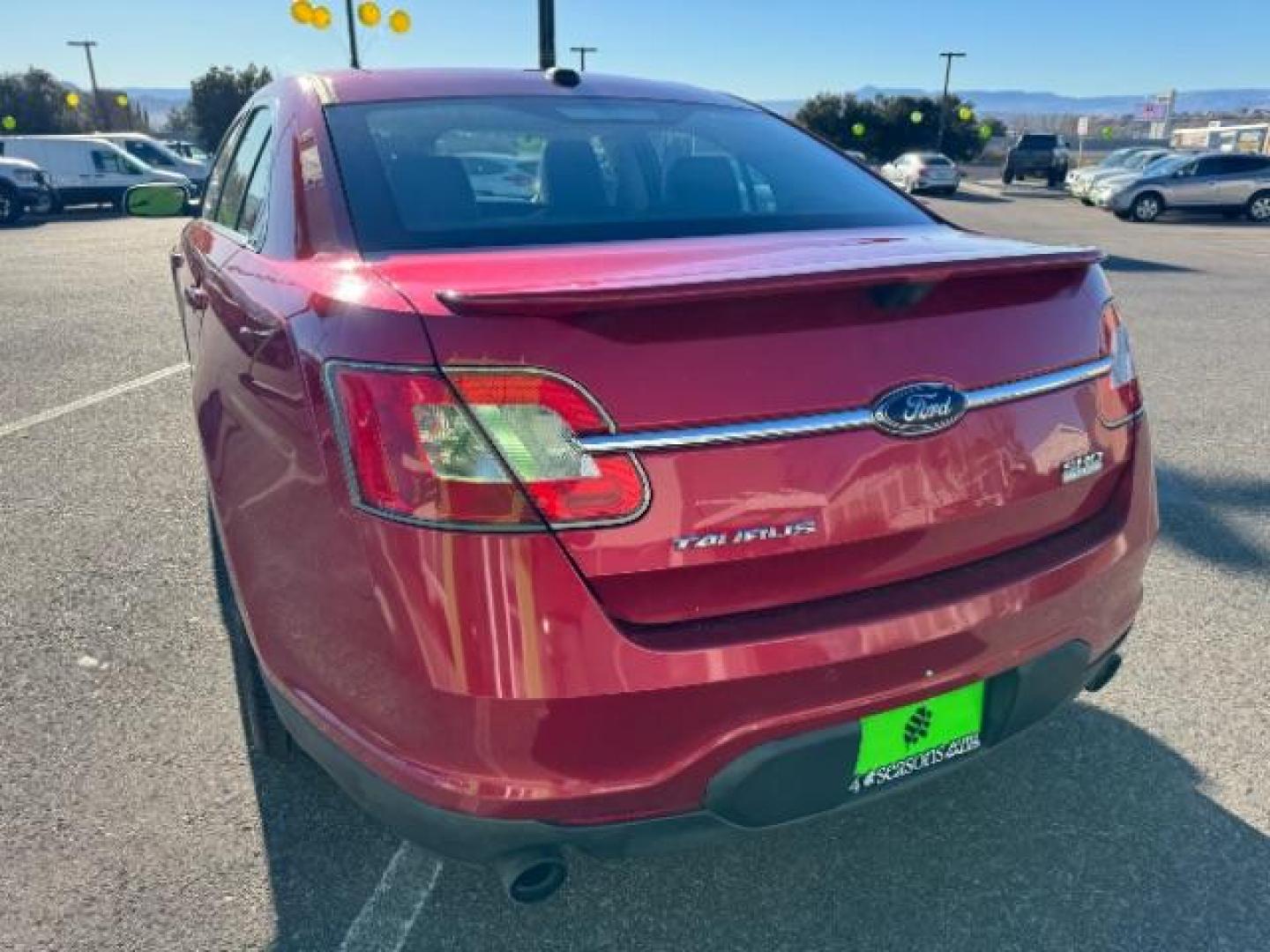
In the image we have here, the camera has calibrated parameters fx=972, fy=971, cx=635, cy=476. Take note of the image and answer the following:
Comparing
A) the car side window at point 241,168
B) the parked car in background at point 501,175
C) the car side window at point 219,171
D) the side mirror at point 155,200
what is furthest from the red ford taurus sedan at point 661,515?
the side mirror at point 155,200

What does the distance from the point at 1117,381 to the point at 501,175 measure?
1459mm

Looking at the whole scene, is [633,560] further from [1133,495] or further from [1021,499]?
[1133,495]

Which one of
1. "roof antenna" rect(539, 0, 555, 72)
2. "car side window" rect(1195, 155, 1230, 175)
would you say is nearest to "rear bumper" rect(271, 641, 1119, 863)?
"roof antenna" rect(539, 0, 555, 72)

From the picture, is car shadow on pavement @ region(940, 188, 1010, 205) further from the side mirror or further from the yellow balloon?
the side mirror

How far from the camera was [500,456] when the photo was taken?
1.36 meters

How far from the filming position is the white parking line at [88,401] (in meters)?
4.98

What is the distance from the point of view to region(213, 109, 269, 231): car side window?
2.87 metres

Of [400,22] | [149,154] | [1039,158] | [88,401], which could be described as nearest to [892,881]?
[88,401]

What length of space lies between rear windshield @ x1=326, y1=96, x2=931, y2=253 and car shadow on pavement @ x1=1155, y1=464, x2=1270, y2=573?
6.48ft

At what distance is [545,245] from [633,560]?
2.58 ft

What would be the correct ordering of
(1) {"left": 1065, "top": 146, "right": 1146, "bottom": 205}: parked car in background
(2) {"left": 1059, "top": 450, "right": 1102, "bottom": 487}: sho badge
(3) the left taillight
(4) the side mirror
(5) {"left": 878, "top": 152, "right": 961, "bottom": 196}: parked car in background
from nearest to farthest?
(3) the left taillight → (2) {"left": 1059, "top": 450, "right": 1102, "bottom": 487}: sho badge → (4) the side mirror → (1) {"left": 1065, "top": 146, "right": 1146, "bottom": 205}: parked car in background → (5) {"left": 878, "top": 152, "right": 961, "bottom": 196}: parked car in background

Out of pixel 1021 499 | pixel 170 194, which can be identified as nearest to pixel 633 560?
pixel 1021 499

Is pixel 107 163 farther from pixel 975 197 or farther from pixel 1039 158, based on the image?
pixel 1039 158

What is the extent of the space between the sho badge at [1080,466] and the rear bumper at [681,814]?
2.03 feet
